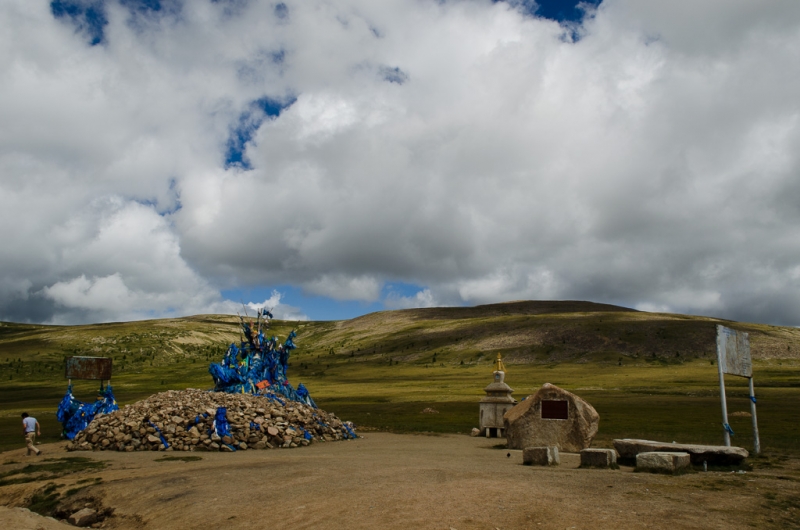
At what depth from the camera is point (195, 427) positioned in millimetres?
23734

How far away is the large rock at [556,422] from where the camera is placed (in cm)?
2031

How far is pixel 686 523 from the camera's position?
927cm

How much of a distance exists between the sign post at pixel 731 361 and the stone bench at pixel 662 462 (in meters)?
3.60

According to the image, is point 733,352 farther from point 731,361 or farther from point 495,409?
point 495,409

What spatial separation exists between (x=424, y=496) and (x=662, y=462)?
6.81m

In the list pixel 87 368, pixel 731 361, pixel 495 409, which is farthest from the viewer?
pixel 87 368

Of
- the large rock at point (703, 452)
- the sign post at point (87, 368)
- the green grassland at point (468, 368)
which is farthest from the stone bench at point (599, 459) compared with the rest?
the sign post at point (87, 368)

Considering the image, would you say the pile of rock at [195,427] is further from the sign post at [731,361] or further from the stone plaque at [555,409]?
the sign post at [731,361]

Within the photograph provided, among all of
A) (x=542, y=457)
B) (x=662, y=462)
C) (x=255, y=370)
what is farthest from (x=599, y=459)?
(x=255, y=370)

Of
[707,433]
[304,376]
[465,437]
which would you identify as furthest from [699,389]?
[304,376]

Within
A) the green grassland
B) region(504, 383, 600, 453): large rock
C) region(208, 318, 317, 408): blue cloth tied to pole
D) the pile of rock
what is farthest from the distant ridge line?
region(504, 383, 600, 453): large rock

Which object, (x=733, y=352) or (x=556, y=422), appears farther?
(x=556, y=422)

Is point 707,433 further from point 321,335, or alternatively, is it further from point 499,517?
point 321,335

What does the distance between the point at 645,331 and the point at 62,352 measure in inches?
4798
